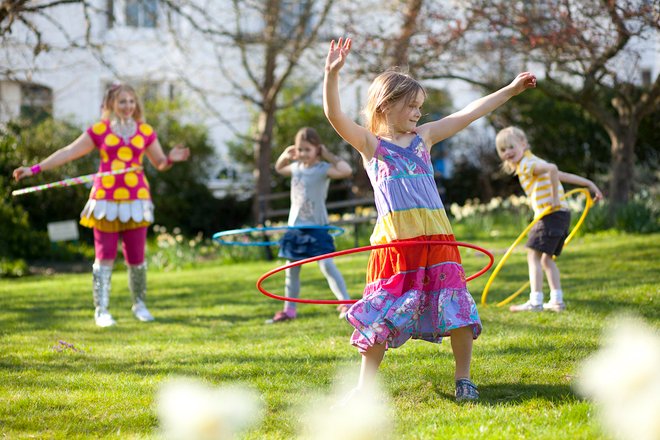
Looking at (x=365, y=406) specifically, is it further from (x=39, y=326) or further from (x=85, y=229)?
(x=85, y=229)

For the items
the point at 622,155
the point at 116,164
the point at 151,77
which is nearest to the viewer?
the point at 116,164

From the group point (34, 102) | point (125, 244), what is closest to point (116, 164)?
point (125, 244)

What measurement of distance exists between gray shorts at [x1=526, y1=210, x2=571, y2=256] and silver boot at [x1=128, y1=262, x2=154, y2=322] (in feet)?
10.0

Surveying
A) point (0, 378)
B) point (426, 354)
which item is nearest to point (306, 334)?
point (426, 354)

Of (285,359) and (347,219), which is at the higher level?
(347,219)

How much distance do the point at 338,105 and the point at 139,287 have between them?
366 cm

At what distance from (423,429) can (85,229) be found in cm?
1146

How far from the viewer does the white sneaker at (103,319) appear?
605 centimetres

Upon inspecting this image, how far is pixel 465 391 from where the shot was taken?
342 cm

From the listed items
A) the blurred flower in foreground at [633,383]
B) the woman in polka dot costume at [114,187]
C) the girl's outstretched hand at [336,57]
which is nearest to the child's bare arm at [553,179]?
the woman in polka dot costume at [114,187]

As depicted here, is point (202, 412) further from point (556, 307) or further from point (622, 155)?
point (622, 155)

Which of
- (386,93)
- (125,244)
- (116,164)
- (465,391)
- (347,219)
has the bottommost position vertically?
(465,391)

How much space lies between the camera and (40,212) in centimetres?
1311

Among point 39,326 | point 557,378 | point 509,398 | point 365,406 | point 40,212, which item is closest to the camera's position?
point 365,406
